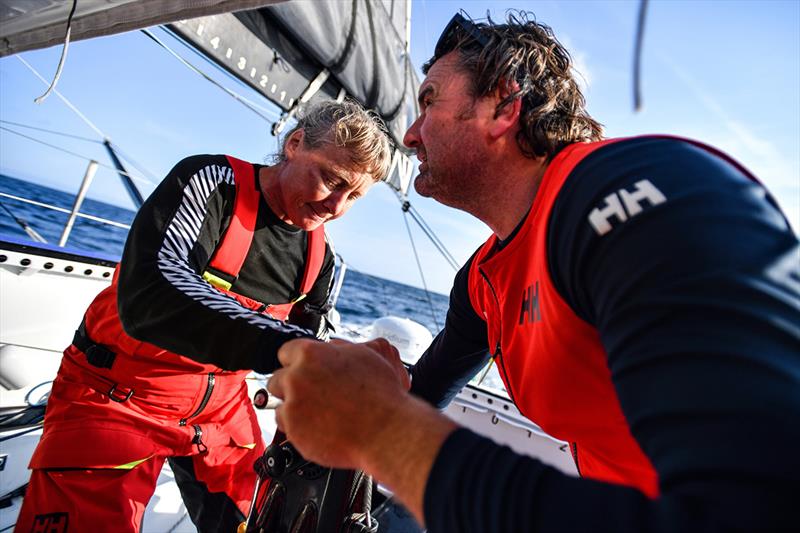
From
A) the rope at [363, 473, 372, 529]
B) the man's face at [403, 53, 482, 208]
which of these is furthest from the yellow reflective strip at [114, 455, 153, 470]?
the man's face at [403, 53, 482, 208]

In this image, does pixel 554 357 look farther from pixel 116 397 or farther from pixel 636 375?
pixel 116 397

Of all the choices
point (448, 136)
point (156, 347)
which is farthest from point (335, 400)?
point (156, 347)

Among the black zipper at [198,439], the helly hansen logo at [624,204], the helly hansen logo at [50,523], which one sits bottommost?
the helly hansen logo at [50,523]

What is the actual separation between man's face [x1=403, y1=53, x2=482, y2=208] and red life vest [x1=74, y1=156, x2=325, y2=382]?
0.70 m

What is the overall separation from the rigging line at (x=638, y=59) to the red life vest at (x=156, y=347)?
1.41 metres

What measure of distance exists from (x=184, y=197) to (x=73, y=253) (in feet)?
7.42

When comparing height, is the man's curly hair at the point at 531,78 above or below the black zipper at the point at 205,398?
above

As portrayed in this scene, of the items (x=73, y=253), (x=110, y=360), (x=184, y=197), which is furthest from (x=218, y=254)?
(x=73, y=253)

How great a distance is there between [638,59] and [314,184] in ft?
4.43

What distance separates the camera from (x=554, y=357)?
979 mm

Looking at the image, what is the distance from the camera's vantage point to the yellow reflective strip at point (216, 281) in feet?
5.24

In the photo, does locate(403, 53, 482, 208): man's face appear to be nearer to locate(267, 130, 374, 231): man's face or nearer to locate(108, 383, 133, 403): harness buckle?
locate(267, 130, 374, 231): man's face

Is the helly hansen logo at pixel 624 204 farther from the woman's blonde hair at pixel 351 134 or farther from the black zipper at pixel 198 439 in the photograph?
the black zipper at pixel 198 439

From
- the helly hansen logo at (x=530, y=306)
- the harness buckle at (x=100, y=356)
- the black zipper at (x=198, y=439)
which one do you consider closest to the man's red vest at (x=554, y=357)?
the helly hansen logo at (x=530, y=306)
